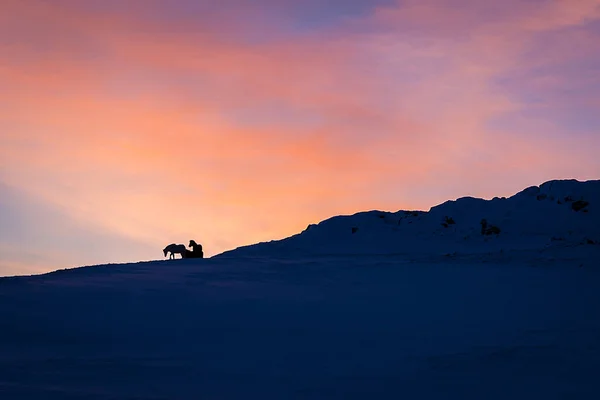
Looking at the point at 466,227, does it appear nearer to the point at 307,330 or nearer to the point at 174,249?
the point at 174,249

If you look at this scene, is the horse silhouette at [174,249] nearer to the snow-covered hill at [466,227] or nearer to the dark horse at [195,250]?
the dark horse at [195,250]

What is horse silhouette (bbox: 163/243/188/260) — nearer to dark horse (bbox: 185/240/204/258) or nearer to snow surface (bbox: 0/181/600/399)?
dark horse (bbox: 185/240/204/258)

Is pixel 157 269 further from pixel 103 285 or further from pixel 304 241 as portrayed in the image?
pixel 304 241

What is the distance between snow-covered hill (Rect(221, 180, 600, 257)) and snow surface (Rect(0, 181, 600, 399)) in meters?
11.6

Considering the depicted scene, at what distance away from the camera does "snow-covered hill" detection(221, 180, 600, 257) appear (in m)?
33.0

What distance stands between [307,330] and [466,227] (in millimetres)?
26594

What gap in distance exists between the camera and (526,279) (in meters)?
16.5

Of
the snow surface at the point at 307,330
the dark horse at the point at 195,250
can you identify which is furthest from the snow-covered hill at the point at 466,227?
the snow surface at the point at 307,330

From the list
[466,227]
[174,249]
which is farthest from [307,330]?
[466,227]

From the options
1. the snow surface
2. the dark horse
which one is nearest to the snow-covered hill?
the dark horse

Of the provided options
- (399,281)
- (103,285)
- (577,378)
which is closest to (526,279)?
(399,281)

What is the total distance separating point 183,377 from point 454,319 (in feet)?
18.7

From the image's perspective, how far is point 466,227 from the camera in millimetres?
35969

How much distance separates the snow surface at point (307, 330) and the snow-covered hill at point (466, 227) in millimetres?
11597
